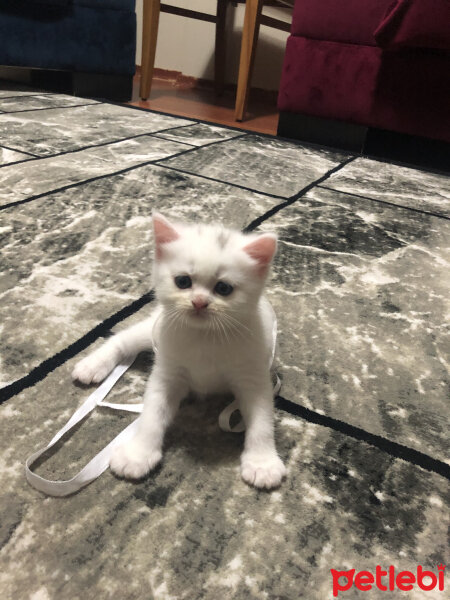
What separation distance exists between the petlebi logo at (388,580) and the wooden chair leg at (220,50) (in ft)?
12.1

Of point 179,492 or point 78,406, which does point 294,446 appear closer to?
point 179,492

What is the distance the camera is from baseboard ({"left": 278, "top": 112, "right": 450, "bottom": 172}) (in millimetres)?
2188

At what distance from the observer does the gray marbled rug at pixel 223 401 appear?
19.7 inches

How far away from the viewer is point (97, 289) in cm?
96

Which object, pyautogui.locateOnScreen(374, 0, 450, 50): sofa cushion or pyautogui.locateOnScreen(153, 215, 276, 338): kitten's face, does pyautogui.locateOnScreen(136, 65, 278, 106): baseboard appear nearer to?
pyautogui.locateOnScreen(374, 0, 450, 50): sofa cushion

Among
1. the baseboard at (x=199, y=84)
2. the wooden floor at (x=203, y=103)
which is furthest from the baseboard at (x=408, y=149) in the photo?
the baseboard at (x=199, y=84)

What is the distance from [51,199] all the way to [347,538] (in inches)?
44.6

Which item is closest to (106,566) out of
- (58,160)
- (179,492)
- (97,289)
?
(179,492)

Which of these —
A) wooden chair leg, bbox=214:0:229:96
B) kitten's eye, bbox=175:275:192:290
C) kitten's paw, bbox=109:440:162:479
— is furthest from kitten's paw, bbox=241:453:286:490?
wooden chair leg, bbox=214:0:229:96

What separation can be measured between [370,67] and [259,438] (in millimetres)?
2004

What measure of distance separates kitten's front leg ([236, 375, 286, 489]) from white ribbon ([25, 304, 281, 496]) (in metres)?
0.03

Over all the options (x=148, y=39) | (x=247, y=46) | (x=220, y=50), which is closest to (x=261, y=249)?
(x=247, y=46)

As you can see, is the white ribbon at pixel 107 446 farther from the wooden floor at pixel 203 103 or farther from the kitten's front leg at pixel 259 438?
the wooden floor at pixel 203 103

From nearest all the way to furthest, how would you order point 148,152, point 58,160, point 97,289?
point 97,289 → point 58,160 → point 148,152
